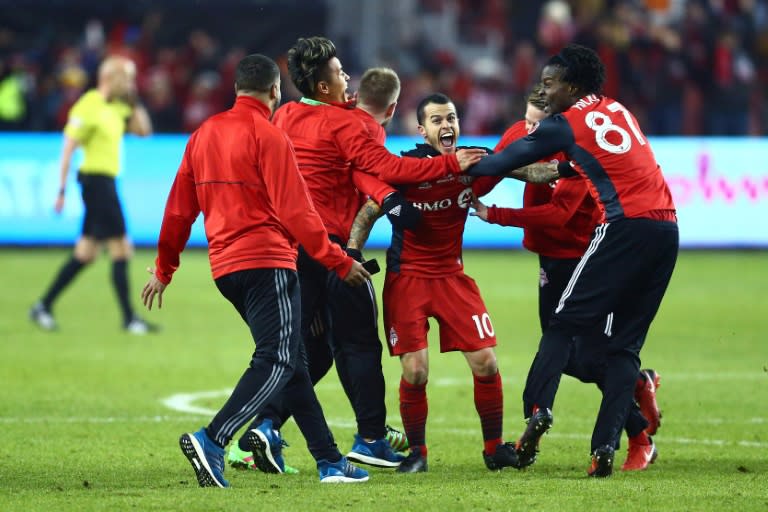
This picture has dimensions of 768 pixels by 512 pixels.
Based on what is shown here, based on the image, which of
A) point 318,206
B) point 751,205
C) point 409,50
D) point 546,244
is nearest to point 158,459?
point 318,206

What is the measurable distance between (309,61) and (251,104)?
631 millimetres

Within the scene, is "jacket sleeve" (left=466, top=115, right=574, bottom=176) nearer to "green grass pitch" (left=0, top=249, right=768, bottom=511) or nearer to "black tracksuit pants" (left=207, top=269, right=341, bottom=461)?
"black tracksuit pants" (left=207, top=269, right=341, bottom=461)

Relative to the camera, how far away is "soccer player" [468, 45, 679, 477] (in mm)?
6812

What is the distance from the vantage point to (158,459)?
7457mm

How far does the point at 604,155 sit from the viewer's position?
6809 millimetres

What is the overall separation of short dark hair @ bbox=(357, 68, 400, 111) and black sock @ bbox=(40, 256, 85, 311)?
21.9 feet

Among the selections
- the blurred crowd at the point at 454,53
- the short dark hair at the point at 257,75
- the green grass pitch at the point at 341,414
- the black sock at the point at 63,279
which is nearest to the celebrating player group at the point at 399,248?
the short dark hair at the point at 257,75

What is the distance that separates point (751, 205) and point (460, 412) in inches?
466

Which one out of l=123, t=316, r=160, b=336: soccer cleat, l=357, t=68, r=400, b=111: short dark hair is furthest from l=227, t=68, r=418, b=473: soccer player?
l=123, t=316, r=160, b=336: soccer cleat

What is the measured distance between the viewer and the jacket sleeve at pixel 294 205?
638cm

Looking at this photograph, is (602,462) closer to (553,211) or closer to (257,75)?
(553,211)

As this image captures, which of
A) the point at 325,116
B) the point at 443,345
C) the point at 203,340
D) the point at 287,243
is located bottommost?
the point at 203,340

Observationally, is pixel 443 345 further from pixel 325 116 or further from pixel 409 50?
pixel 409 50

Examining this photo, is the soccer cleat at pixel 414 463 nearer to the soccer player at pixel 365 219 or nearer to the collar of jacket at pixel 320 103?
the soccer player at pixel 365 219
